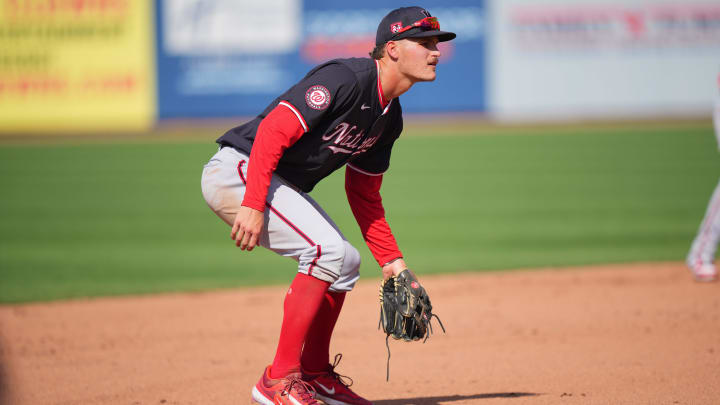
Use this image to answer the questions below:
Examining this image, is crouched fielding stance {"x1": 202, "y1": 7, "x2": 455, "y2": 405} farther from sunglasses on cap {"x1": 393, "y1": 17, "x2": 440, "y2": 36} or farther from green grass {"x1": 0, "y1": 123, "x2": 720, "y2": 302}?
green grass {"x1": 0, "y1": 123, "x2": 720, "y2": 302}

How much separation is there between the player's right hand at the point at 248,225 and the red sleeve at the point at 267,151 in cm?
3

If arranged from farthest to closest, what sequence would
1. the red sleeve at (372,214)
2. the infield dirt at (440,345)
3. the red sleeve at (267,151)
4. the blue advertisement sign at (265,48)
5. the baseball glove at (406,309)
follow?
the blue advertisement sign at (265,48) < the infield dirt at (440,345) < the red sleeve at (372,214) < the baseball glove at (406,309) < the red sleeve at (267,151)

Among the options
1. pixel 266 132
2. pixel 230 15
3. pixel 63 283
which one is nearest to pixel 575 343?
pixel 266 132

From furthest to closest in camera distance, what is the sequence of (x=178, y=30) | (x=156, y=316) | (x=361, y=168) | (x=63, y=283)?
(x=178, y=30), (x=63, y=283), (x=156, y=316), (x=361, y=168)

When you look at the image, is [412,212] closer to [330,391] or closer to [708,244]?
[708,244]

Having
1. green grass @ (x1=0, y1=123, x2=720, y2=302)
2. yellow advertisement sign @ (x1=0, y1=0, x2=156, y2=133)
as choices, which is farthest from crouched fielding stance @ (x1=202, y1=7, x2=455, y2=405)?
yellow advertisement sign @ (x1=0, y1=0, x2=156, y2=133)

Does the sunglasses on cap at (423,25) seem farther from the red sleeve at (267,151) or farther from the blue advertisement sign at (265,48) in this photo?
the blue advertisement sign at (265,48)

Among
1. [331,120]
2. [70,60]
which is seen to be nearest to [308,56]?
[70,60]

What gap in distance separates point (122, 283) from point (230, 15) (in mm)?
14164

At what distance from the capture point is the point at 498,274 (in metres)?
7.34

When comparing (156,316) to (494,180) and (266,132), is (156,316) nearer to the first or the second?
(266,132)

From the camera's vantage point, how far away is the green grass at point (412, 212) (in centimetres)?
782

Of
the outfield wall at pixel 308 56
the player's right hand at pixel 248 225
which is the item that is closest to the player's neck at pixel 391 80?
the player's right hand at pixel 248 225

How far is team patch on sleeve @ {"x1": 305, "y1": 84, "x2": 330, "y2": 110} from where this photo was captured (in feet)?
11.1
